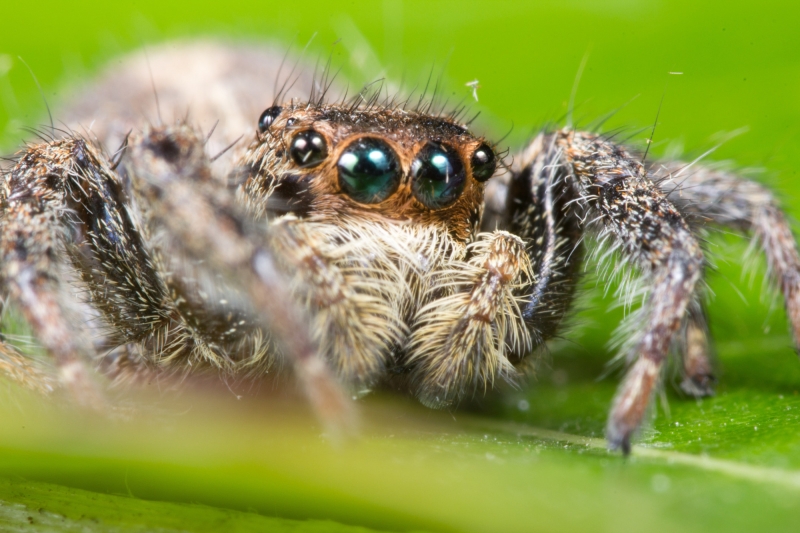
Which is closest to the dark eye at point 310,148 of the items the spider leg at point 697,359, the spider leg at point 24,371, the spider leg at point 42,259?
the spider leg at point 42,259

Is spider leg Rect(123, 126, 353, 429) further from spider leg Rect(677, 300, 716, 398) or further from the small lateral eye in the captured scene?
spider leg Rect(677, 300, 716, 398)

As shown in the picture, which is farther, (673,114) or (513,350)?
(673,114)

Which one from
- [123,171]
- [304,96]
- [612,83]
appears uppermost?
[612,83]

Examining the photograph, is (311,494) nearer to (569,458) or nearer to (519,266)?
(569,458)

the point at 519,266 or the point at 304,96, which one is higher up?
the point at 304,96

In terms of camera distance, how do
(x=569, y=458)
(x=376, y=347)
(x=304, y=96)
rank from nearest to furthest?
(x=569, y=458) → (x=376, y=347) → (x=304, y=96)

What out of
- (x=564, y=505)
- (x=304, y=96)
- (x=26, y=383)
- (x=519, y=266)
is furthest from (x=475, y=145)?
(x=304, y=96)

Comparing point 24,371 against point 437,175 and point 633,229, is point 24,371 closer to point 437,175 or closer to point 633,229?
point 437,175
